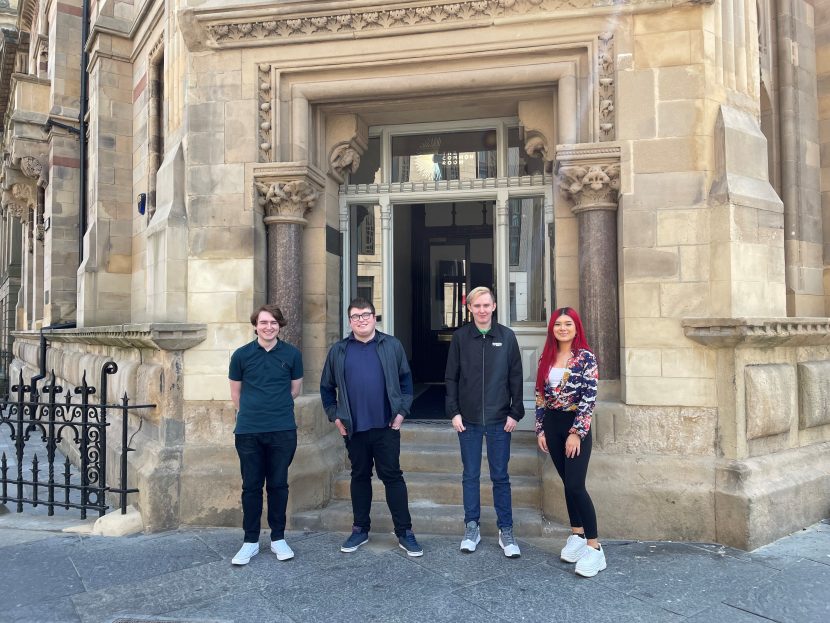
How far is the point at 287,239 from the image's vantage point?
536 cm

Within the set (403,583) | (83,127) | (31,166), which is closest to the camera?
(403,583)

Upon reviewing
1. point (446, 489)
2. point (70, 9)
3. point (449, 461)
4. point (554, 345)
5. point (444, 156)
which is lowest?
point (446, 489)

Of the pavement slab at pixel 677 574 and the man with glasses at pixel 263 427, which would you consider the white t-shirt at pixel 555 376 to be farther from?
the man with glasses at pixel 263 427

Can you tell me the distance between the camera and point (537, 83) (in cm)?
516

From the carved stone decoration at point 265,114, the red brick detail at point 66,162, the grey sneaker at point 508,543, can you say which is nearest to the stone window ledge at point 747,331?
the grey sneaker at point 508,543

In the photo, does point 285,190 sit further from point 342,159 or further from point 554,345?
point 554,345

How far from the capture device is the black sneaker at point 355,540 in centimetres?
431

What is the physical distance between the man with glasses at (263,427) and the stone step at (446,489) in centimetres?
112

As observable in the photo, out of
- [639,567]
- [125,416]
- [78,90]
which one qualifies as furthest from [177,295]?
[78,90]

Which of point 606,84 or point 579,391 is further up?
point 606,84

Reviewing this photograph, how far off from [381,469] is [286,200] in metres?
2.55

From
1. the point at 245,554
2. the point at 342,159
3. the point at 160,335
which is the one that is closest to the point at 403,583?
the point at 245,554

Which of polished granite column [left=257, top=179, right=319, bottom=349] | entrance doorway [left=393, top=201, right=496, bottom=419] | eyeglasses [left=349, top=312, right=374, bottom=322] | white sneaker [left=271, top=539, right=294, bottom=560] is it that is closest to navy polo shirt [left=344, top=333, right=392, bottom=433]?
eyeglasses [left=349, top=312, right=374, bottom=322]

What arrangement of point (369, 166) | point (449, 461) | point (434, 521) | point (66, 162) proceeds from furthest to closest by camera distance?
1. point (66, 162)
2. point (369, 166)
3. point (449, 461)
4. point (434, 521)
